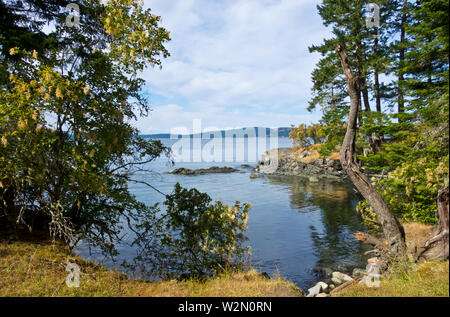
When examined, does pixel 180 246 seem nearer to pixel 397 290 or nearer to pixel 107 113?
pixel 107 113

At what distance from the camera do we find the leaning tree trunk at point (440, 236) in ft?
19.1

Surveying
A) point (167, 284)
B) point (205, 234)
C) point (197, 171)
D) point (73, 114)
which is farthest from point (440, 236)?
point (197, 171)

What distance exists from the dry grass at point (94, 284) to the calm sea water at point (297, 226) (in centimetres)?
420

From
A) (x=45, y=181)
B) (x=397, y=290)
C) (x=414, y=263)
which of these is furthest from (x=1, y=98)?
(x=414, y=263)

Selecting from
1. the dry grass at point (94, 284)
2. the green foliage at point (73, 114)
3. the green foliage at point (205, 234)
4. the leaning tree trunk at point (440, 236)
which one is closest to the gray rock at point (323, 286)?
the green foliage at point (205, 234)

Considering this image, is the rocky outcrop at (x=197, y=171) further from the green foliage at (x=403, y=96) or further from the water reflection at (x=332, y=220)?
the green foliage at (x=403, y=96)

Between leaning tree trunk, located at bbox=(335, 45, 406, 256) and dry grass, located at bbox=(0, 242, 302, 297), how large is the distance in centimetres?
310

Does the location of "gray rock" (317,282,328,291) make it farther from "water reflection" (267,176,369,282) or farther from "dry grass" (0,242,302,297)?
"dry grass" (0,242,302,297)

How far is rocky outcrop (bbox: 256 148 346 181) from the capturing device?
120 feet

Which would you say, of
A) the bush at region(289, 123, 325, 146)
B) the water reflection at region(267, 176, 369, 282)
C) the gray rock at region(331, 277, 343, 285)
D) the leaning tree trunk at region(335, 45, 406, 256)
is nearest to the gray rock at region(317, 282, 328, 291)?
the gray rock at region(331, 277, 343, 285)

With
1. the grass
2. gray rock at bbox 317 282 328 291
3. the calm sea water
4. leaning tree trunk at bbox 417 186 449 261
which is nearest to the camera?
the grass

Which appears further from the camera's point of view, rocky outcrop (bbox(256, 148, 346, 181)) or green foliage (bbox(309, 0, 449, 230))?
rocky outcrop (bbox(256, 148, 346, 181))

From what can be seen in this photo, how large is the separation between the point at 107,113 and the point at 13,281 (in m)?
5.21

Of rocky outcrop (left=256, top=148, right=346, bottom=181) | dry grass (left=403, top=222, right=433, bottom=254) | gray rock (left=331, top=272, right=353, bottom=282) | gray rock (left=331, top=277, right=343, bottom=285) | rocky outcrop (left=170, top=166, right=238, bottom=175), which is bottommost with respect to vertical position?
gray rock (left=331, top=277, right=343, bottom=285)
